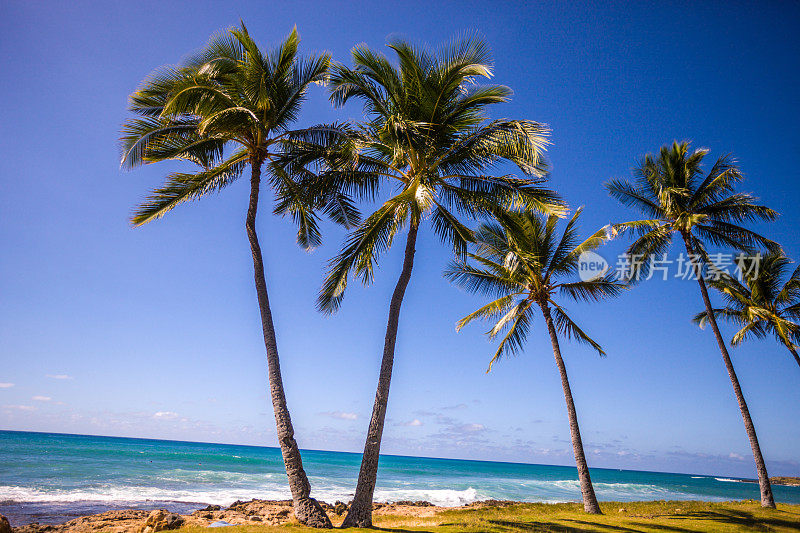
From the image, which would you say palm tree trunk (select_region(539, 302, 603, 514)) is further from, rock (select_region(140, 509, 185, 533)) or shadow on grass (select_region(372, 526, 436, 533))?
rock (select_region(140, 509, 185, 533))

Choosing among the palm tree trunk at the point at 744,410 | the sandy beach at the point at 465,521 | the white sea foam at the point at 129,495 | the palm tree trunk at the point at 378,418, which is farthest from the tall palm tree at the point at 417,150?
the white sea foam at the point at 129,495

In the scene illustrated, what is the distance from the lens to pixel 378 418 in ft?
28.6

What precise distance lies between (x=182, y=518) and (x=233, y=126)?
1005cm

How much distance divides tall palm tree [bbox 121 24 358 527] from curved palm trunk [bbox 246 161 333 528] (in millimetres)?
21

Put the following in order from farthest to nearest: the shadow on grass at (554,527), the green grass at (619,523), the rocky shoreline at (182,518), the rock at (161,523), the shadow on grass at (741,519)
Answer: the shadow on grass at (741,519) < the rocky shoreline at (182,518) < the rock at (161,523) < the shadow on grass at (554,527) < the green grass at (619,523)

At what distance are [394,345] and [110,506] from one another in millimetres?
13589

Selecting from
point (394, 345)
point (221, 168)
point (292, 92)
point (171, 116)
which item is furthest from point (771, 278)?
point (171, 116)

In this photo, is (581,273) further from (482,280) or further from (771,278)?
(771,278)

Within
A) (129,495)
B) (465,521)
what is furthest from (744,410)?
(129,495)

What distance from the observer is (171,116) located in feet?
32.4

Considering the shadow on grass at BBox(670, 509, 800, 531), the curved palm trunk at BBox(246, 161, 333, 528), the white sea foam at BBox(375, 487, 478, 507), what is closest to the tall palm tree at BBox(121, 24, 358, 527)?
the curved palm trunk at BBox(246, 161, 333, 528)
